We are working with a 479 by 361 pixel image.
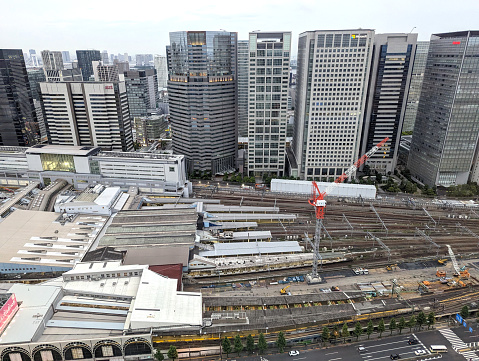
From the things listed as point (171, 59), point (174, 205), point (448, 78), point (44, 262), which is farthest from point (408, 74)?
point (44, 262)

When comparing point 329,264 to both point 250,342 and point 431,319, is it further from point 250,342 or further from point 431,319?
point 250,342

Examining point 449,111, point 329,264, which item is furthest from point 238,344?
point 449,111

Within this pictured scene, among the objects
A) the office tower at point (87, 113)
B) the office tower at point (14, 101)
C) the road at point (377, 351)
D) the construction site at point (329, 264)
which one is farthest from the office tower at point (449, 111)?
the office tower at point (14, 101)

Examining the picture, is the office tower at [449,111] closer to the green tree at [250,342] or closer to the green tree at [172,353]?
the green tree at [250,342]

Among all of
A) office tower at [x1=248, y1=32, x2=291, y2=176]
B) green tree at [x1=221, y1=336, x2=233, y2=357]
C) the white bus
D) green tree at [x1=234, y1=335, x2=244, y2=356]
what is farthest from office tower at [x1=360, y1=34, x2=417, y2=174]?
green tree at [x1=221, y1=336, x2=233, y2=357]

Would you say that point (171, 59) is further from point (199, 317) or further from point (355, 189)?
point (199, 317)

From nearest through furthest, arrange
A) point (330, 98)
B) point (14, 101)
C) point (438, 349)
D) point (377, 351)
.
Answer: point (438, 349)
point (377, 351)
point (330, 98)
point (14, 101)

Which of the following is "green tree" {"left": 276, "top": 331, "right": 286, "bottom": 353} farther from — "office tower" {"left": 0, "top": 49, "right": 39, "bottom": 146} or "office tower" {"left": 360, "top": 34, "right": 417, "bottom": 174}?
"office tower" {"left": 0, "top": 49, "right": 39, "bottom": 146}
